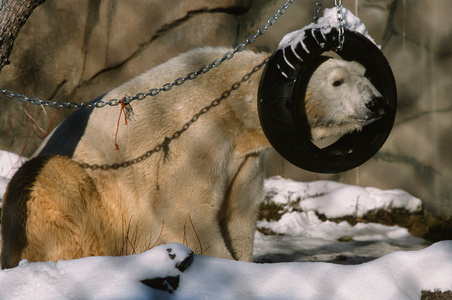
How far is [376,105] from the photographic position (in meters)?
3.36

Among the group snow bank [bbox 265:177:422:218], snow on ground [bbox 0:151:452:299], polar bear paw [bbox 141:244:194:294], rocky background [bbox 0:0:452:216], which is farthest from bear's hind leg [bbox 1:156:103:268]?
rocky background [bbox 0:0:452:216]

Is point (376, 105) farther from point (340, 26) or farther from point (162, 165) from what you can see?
point (162, 165)

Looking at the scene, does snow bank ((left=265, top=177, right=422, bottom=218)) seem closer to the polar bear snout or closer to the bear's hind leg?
the polar bear snout

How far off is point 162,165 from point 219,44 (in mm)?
3425

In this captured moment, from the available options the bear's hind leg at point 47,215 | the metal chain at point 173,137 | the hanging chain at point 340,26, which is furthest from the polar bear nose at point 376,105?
the bear's hind leg at point 47,215

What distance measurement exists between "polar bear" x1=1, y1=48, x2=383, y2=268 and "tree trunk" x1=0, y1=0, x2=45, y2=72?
789mm

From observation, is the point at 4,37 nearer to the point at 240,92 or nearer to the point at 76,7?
the point at 240,92

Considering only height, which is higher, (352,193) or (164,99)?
(164,99)

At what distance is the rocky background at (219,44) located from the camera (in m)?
6.06

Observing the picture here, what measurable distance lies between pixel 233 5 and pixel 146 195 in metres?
3.70

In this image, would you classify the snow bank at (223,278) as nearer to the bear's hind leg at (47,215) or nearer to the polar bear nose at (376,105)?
the bear's hind leg at (47,215)

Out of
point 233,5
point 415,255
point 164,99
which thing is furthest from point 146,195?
point 233,5

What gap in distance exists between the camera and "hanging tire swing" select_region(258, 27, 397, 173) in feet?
10.7

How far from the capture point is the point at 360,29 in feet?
11.8
